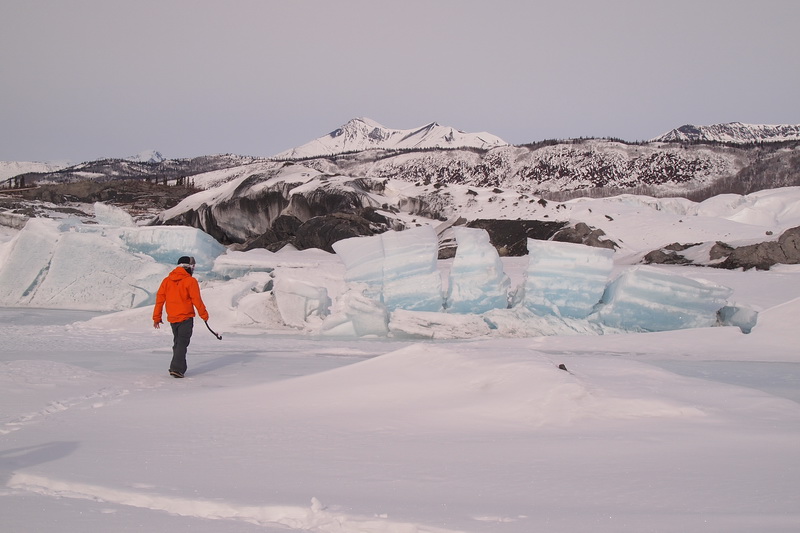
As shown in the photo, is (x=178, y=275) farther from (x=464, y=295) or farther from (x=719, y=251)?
(x=719, y=251)

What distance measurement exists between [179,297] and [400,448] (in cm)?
333

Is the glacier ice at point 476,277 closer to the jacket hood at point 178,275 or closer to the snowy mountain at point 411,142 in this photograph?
the jacket hood at point 178,275

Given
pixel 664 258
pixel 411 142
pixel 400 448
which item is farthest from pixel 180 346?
pixel 411 142

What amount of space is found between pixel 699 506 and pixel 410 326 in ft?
26.8

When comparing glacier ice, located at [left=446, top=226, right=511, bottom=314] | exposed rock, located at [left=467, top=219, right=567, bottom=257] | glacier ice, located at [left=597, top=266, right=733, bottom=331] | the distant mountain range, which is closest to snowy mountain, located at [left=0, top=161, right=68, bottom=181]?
the distant mountain range

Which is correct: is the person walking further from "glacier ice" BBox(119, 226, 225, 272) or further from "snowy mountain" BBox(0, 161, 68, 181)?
"snowy mountain" BBox(0, 161, 68, 181)

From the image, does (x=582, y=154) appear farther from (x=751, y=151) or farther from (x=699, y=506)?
(x=699, y=506)

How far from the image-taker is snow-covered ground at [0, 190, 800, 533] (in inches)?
88.3

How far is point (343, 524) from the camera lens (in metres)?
2.17

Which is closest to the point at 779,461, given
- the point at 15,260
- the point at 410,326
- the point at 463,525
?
the point at 463,525

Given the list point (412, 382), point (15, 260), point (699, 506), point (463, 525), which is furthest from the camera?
point (15, 260)

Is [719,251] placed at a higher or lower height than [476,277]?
higher

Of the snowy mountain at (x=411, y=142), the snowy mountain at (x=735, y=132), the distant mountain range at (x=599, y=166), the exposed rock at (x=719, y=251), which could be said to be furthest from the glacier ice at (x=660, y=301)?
the snowy mountain at (x=735, y=132)

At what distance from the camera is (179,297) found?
5.75 meters
